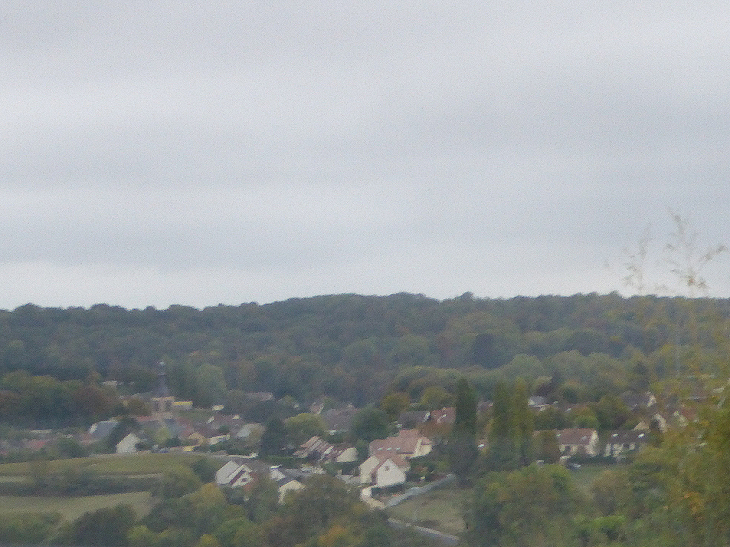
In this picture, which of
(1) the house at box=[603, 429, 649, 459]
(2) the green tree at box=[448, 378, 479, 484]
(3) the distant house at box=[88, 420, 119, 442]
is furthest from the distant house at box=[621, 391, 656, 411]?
(3) the distant house at box=[88, 420, 119, 442]

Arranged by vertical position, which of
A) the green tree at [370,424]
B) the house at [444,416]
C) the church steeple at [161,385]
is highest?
the church steeple at [161,385]

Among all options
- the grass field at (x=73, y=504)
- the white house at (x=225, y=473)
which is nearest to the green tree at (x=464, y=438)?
the white house at (x=225, y=473)

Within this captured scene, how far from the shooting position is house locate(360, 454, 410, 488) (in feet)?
26.9

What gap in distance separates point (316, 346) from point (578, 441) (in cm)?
463

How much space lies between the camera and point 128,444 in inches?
372

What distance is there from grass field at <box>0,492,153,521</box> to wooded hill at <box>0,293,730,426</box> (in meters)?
2.30

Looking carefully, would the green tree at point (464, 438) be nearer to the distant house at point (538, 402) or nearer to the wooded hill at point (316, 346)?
the wooded hill at point (316, 346)

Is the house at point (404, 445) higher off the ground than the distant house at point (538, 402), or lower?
lower

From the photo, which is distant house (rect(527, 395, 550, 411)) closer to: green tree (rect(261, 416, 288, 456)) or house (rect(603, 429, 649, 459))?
house (rect(603, 429, 649, 459))

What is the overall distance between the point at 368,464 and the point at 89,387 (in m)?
3.88

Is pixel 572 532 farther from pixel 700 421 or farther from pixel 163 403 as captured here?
pixel 163 403

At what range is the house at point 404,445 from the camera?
341 inches

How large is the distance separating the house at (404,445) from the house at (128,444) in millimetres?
2617

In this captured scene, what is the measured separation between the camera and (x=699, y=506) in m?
3.88
